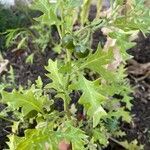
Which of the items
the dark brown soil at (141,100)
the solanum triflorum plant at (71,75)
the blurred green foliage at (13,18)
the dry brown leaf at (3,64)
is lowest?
the dark brown soil at (141,100)

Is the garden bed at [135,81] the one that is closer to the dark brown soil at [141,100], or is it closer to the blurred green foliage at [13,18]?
the dark brown soil at [141,100]

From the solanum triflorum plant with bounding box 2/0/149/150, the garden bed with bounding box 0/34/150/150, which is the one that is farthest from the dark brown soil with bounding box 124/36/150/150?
the solanum triflorum plant with bounding box 2/0/149/150

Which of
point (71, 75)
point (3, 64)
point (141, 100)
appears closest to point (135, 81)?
point (141, 100)

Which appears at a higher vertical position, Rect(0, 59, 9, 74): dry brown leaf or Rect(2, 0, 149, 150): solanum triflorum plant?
Rect(2, 0, 149, 150): solanum triflorum plant

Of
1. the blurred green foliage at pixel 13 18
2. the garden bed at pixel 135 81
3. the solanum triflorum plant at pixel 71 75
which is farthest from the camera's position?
the blurred green foliage at pixel 13 18

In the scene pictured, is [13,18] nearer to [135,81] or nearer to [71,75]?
[135,81]

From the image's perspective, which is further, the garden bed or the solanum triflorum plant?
the garden bed

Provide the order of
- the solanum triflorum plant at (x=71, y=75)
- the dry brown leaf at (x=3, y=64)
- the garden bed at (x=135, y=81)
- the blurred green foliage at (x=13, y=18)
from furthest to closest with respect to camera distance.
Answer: the blurred green foliage at (x=13, y=18) → the dry brown leaf at (x=3, y=64) → the garden bed at (x=135, y=81) → the solanum triflorum plant at (x=71, y=75)

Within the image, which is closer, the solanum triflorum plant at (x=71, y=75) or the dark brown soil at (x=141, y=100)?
the solanum triflorum plant at (x=71, y=75)

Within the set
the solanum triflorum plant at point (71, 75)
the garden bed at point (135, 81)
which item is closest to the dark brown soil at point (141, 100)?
the garden bed at point (135, 81)

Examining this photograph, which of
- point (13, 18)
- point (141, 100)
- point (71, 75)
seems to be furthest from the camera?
point (13, 18)

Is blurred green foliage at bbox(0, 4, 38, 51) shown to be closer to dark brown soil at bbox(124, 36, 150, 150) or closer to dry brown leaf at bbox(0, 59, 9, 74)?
dry brown leaf at bbox(0, 59, 9, 74)

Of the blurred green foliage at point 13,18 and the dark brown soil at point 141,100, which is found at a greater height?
the blurred green foliage at point 13,18

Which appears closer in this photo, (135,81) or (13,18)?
(135,81)
